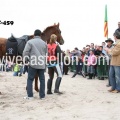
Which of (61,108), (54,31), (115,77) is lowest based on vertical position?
(61,108)

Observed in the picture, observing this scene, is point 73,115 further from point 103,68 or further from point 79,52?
point 79,52

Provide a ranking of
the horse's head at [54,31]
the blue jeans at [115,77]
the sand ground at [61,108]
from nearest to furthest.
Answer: the sand ground at [61,108]
the blue jeans at [115,77]
the horse's head at [54,31]

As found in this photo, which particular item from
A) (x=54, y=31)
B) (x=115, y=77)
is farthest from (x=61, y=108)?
(x=54, y=31)

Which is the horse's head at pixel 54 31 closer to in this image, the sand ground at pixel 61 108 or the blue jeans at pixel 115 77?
the blue jeans at pixel 115 77

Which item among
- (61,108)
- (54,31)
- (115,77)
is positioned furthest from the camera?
(54,31)

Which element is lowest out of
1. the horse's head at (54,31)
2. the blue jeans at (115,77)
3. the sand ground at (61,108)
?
the sand ground at (61,108)

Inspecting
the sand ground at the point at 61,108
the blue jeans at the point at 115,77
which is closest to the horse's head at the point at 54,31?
the blue jeans at the point at 115,77

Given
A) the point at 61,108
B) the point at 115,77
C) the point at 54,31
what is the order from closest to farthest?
the point at 61,108 < the point at 115,77 < the point at 54,31

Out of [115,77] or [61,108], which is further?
[115,77]

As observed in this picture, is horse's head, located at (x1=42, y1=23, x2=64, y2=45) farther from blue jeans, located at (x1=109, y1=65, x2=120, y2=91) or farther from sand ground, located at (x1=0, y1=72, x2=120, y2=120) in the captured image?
sand ground, located at (x1=0, y1=72, x2=120, y2=120)

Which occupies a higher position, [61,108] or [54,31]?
[54,31]

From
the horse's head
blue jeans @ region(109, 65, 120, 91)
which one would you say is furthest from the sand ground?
the horse's head

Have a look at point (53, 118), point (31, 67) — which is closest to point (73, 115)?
point (53, 118)

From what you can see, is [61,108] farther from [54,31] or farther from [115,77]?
[54,31]
